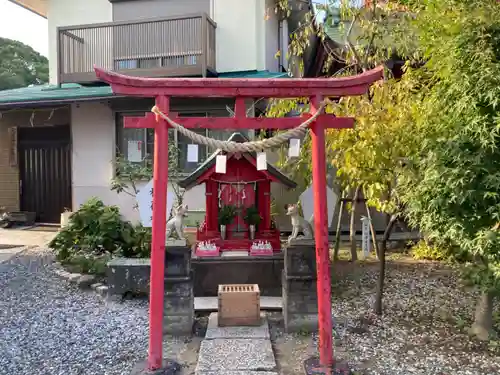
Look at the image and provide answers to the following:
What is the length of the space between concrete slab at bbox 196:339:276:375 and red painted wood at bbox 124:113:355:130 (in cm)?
229

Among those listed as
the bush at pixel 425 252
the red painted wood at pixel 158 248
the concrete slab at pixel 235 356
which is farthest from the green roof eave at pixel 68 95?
the concrete slab at pixel 235 356

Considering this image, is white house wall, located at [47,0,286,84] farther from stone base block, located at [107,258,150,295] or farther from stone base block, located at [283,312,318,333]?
stone base block, located at [283,312,318,333]

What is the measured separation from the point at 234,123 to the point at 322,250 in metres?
1.48

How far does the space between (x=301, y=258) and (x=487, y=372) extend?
7.25 feet

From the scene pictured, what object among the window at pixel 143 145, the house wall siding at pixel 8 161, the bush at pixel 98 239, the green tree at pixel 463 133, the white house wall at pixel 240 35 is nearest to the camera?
the green tree at pixel 463 133

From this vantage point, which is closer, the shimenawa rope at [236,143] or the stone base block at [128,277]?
the shimenawa rope at [236,143]

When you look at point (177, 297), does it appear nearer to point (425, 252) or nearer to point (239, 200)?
point (239, 200)

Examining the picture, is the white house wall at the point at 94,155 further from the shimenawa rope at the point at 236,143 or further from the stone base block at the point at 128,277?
the shimenawa rope at the point at 236,143

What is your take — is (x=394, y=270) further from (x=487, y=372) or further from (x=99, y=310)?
(x=99, y=310)

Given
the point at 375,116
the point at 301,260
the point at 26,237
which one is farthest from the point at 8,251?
the point at 375,116

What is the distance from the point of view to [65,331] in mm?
5414

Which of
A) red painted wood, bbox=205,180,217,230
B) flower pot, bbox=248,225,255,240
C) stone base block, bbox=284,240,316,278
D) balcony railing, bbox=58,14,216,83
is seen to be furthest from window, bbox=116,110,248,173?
stone base block, bbox=284,240,316,278

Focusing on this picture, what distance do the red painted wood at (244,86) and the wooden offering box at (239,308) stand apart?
2391mm

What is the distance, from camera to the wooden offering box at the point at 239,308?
5.36m
